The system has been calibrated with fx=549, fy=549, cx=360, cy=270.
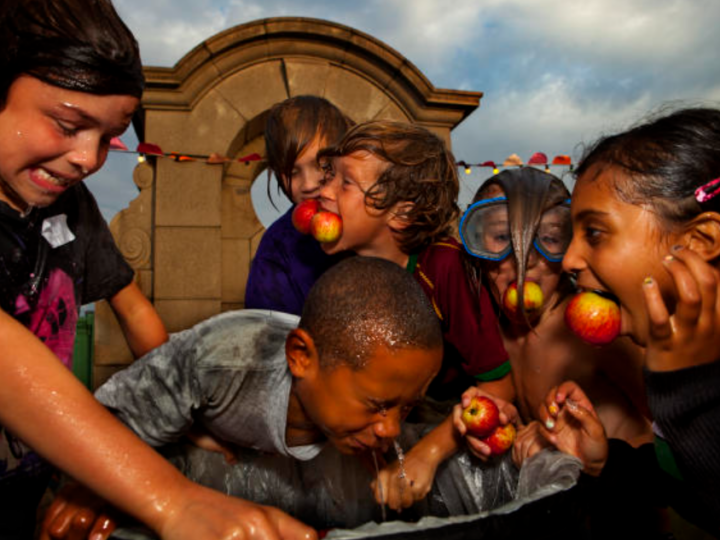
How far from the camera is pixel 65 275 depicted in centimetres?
208

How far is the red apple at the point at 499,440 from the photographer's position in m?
2.00

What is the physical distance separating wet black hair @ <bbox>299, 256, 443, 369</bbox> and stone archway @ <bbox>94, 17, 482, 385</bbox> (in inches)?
203

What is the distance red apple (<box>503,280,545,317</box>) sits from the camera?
238 cm

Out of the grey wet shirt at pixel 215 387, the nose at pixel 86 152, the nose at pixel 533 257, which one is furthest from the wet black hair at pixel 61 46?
the nose at pixel 533 257

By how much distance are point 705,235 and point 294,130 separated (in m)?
2.09

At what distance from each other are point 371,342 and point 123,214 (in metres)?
6.03

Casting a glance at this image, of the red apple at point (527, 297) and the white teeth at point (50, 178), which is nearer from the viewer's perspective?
the white teeth at point (50, 178)

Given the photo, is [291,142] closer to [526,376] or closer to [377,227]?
[377,227]

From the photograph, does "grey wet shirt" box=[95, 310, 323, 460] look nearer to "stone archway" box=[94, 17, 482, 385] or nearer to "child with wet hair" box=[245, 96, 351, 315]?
"child with wet hair" box=[245, 96, 351, 315]

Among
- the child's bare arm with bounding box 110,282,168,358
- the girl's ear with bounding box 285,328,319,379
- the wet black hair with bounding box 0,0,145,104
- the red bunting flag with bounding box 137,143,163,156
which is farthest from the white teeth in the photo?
the red bunting flag with bounding box 137,143,163,156

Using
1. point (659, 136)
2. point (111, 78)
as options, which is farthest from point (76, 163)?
point (659, 136)

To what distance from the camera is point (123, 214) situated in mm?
6789

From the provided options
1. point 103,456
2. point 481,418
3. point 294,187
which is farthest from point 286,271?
point 103,456

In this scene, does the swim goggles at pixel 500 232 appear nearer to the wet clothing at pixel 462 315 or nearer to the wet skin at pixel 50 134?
the wet clothing at pixel 462 315
